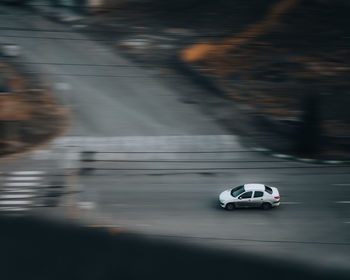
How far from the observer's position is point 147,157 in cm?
2095

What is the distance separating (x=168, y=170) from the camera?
20078 mm

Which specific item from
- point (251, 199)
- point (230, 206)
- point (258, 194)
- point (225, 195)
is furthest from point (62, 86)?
point (258, 194)

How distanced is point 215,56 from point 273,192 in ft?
40.5

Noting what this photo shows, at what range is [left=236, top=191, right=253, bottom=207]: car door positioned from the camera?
56.7 feet

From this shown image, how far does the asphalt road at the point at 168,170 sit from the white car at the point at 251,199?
0.89ft

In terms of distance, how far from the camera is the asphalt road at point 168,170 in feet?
52.7

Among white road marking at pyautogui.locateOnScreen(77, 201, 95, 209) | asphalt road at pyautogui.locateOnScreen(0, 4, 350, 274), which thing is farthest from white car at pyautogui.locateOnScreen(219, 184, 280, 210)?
white road marking at pyautogui.locateOnScreen(77, 201, 95, 209)

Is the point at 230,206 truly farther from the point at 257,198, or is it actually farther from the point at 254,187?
the point at 254,187

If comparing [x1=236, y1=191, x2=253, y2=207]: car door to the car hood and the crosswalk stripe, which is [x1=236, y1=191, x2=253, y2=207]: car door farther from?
the crosswalk stripe

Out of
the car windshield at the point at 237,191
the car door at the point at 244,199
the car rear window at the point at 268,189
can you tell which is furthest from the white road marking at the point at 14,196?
the car rear window at the point at 268,189

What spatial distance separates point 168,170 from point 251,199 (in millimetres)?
4217

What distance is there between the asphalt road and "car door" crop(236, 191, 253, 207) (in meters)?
0.31

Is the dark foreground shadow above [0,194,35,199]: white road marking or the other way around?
the other way around

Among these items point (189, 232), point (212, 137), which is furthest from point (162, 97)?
point (189, 232)
